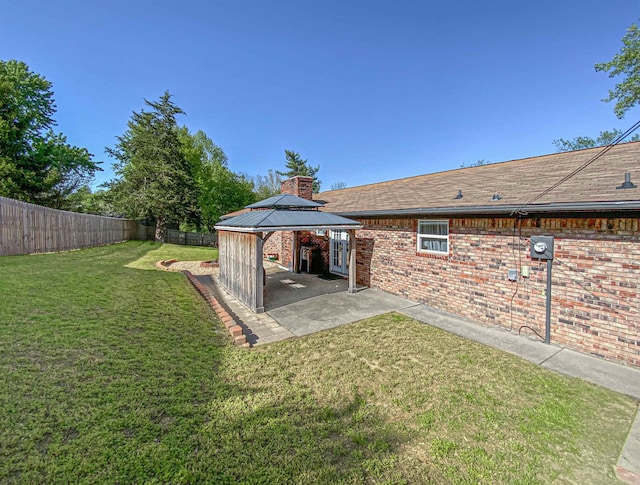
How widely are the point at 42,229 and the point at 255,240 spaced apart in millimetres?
12239

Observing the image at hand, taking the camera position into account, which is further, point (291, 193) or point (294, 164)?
point (294, 164)

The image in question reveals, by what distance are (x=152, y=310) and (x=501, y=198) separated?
8455 mm

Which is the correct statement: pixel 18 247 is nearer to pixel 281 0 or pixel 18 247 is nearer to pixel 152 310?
pixel 152 310

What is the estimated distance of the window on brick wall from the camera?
24.9 feet

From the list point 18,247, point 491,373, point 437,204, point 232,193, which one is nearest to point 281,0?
point 437,204

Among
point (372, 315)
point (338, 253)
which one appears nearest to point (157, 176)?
point (338, 253)

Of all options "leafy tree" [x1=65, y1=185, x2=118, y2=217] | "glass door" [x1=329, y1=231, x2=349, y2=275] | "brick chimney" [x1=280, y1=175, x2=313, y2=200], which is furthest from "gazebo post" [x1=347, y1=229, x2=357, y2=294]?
"leafy tree" [x1=65, y1=185, x2=118, y2=217]

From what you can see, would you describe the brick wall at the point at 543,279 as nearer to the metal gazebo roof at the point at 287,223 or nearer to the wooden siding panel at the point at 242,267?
the metal gazebo roof at the point at 287,223

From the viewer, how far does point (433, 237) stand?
7.89 m

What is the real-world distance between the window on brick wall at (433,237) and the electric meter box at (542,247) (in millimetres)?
2035

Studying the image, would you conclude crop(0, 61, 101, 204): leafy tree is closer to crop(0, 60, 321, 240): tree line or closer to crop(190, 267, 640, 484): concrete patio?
crop(0, 60, 321, 240): tree line

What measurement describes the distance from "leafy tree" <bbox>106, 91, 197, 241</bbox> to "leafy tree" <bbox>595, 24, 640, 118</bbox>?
39172 millimetres

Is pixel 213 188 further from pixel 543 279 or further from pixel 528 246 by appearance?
pixel 543 279

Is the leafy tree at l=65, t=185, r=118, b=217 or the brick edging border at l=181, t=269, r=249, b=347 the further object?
the leafy tree at l=65, t=185, r=118, b=217
